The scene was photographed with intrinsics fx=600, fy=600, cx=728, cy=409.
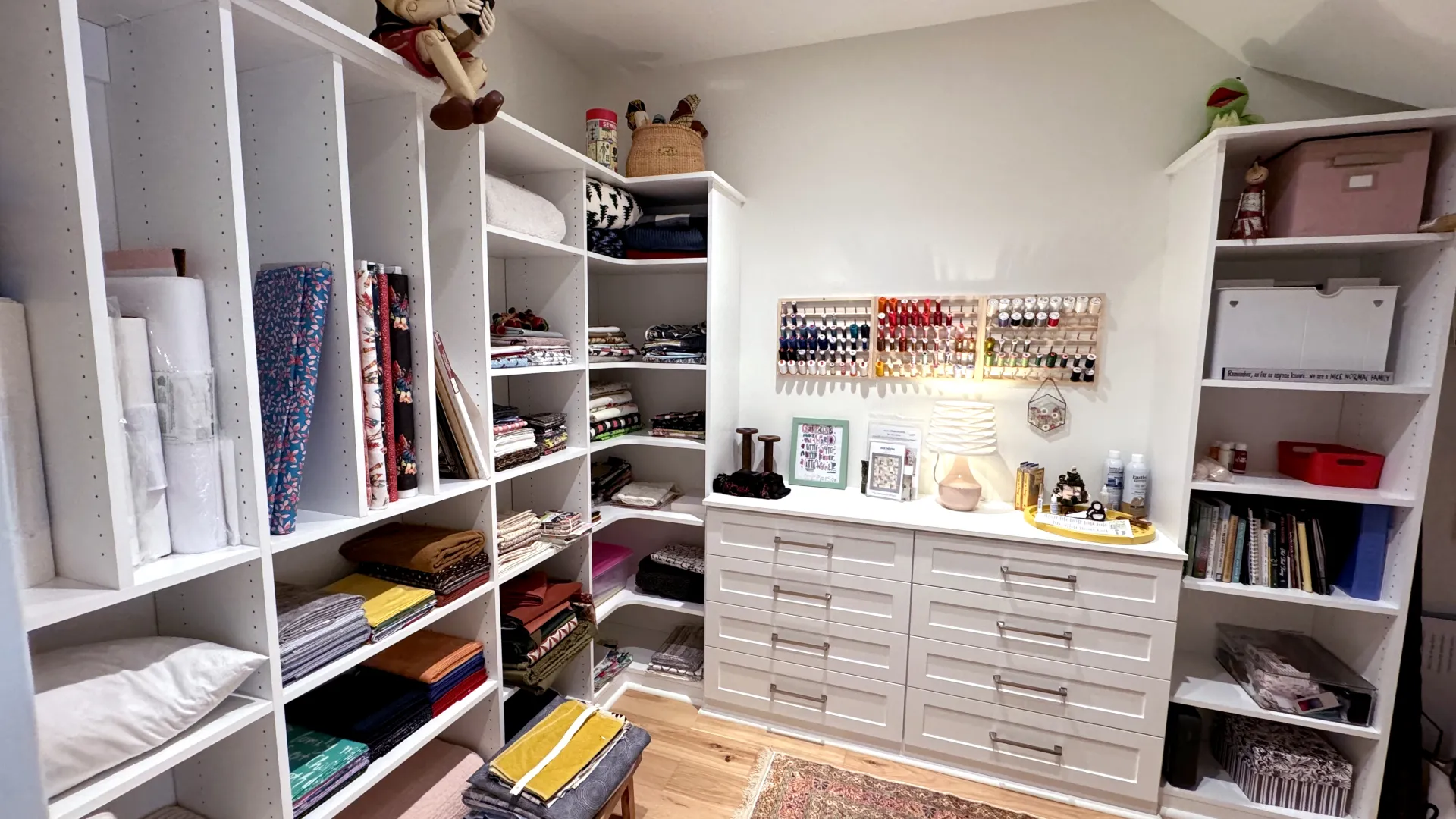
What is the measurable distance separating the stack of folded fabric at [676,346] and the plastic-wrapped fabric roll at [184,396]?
1514mm

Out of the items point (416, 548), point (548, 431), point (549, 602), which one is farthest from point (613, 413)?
point (416, 548)

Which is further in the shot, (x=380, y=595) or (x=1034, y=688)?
(x=1034, y=688)

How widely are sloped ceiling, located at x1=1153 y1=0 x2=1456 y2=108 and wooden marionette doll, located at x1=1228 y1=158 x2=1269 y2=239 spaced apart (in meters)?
0.35

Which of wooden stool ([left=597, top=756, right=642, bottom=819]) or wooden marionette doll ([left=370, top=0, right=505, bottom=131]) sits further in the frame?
wooden stool ([left=597, top=756, right=642, bottom=819])

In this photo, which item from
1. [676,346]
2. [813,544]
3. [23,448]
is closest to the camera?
[23,448]

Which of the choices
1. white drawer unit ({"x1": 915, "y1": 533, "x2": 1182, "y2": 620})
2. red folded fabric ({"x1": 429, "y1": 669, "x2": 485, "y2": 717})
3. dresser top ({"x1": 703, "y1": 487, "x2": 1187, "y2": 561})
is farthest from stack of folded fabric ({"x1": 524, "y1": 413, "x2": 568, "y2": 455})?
white drawer unit ({"x1": 915, "y1": 533, "x2": 1182, "y2": 620})

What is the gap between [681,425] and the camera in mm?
2486

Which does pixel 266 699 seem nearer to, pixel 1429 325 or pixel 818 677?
pixel 818 677

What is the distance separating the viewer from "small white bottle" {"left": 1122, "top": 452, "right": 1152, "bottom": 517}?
81.6 inches

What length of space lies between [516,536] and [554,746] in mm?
606

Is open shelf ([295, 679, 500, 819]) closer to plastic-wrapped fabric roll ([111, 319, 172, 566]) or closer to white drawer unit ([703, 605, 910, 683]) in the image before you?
plastic-wrapped fabric roll ([111, 319, 172, 566])

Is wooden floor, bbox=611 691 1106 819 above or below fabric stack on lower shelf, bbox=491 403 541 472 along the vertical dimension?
below

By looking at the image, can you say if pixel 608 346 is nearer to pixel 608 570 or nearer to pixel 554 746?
pixel 608 570

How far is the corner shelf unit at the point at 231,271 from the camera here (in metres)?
0.85
